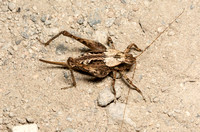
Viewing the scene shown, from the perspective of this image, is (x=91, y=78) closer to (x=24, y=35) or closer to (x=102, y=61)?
(x=102, y=61)

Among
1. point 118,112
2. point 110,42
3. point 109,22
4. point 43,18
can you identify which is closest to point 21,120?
point 118,112

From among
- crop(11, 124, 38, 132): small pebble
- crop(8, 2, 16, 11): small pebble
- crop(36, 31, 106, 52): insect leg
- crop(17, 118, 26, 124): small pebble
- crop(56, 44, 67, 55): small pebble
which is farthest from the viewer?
crop(8, 2, 16, 11): small pebble

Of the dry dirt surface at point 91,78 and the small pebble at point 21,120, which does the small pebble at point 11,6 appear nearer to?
the dry dirt surface at point 91,78

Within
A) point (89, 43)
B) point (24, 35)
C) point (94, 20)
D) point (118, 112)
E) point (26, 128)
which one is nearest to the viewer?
point (26, 128)

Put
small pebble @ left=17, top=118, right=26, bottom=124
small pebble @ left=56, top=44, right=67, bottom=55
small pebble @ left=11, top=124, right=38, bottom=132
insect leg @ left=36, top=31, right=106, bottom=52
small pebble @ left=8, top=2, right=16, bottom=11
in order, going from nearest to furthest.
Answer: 1. small pebble @ left=11, top=124, right=38, bottom=132
2. small pebble @ left=17, top=118, right=26, bottom=124
3. insect leg @ left=36, top=31, right=106, bottom=52
4. small pebble @ left=56, top=44, right=67, bottom=55
5. small pebble @ left=8, top=2, right=16, bottom=11

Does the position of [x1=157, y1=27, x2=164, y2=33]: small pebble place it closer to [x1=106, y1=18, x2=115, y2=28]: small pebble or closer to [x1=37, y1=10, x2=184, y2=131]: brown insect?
[x1=37, y1=10, x2=184, y2=131]: brown insect

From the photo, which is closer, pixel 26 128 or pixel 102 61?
pixel 26 128

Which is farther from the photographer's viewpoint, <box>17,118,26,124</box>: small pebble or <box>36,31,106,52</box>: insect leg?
<box>36,31,106,52</box>: insect leg

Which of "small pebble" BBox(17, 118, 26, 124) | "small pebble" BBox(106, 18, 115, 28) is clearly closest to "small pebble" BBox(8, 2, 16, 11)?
"small pebble" BBox(106, 18, 115, 28)

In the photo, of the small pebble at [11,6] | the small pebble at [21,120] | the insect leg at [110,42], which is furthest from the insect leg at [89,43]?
the small pebble at [21,120]

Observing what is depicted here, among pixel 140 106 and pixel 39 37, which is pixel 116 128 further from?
pixel 39 37
